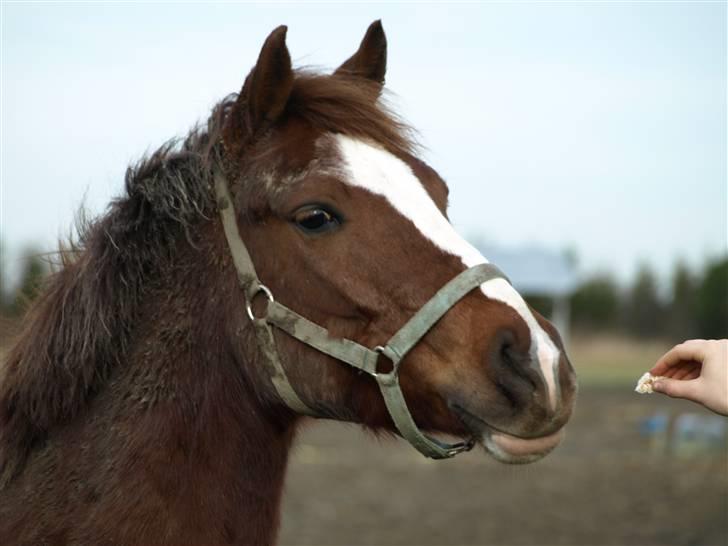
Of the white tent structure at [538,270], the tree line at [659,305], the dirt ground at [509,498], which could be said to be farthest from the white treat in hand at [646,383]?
the tree line at [659,305]

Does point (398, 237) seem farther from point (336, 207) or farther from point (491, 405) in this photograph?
point (491, 405)

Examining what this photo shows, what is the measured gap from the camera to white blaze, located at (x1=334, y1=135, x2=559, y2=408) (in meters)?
2.70

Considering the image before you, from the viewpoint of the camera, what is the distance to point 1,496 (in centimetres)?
299

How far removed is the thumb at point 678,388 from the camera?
275 centimetres

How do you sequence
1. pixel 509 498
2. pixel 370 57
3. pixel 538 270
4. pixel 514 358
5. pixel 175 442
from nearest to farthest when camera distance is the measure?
pixel 514 358
pixel 175 442
pixel 370 57
pixel 509 498
pixel 538 270

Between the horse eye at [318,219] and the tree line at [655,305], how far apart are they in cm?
3445

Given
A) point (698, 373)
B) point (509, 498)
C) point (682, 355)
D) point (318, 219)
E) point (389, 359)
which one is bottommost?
point (509, 498)

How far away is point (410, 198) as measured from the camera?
2867 mm

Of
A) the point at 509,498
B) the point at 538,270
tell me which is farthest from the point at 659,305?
the point at 509,498

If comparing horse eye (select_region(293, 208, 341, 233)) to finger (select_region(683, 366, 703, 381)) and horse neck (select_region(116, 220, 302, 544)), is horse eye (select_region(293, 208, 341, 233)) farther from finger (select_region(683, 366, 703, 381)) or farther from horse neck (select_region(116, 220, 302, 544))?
finger (select_region(683, 366, 703, 381))

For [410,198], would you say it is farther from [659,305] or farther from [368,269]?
[659,305]

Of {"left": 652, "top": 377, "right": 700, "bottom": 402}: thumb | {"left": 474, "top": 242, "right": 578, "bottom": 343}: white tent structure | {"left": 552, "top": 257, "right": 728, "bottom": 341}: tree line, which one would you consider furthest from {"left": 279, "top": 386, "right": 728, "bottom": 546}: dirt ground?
{"left": 552, "top": 257, "right": 728, "bottom": 341}: tree line

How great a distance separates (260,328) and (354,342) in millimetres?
318

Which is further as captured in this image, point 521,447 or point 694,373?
point 694,373
